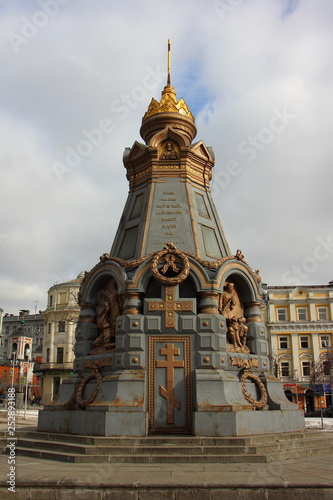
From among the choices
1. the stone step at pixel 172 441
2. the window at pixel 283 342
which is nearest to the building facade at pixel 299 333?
the window at pixel 283 342

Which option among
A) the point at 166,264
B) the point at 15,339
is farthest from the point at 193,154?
the point at 15,339

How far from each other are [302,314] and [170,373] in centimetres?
4212

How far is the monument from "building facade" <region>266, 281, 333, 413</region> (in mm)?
36548

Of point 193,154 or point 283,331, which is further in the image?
point 283,331

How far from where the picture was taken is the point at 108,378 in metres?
11.8

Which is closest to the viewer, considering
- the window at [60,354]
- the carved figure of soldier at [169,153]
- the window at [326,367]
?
the carved figure of soldier at [169,153]

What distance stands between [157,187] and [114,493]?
373 inches

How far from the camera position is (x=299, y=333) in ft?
165

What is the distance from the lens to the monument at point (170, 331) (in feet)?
36.7

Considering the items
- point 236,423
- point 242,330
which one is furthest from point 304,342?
point 236,423

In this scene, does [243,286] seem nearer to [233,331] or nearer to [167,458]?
[233,331]

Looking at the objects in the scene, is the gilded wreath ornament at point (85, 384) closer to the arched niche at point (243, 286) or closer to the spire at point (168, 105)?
the arched niche at point (243, 286)

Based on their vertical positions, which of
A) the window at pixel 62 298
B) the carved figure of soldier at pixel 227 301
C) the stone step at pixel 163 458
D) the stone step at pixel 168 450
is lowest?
the stone step at pixel 163 458

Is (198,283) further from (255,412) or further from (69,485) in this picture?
(69,485)
